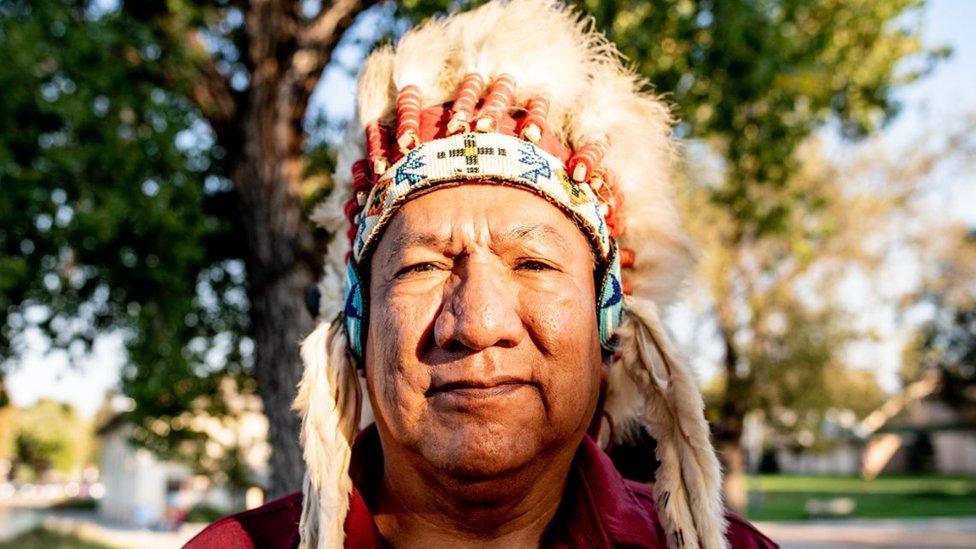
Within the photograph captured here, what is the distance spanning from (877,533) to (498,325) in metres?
19.7

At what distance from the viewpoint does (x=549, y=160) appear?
1.85 m

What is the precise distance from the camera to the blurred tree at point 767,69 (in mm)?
5824

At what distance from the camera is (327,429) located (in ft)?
6.19

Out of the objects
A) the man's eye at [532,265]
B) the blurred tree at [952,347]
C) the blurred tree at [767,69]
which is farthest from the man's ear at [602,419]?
the blurred tree at [952,347]

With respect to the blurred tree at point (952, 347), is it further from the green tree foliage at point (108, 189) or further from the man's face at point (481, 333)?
the man's face at point (481, 333)

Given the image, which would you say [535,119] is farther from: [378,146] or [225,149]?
[225,149]

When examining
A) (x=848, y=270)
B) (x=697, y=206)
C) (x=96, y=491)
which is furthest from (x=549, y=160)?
(x=96, y=491)

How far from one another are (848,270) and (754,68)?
41.8 feet

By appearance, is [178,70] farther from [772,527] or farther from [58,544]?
[772,527]

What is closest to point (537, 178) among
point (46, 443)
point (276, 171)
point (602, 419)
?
point (602, 419)

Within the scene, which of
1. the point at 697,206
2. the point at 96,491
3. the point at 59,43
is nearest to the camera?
the point at 59,43

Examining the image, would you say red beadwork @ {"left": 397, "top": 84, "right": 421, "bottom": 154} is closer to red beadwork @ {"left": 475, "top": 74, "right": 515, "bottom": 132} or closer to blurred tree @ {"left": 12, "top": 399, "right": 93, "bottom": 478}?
red beadwork @ {"left": 475, "top": 74, "right": 515, "bottom": 132}

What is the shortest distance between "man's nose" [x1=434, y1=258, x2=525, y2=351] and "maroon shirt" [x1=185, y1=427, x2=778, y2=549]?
451mm

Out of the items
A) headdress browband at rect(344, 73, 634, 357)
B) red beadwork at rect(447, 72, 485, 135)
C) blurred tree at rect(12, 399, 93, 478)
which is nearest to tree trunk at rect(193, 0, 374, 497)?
headdress browband at rect(344, 73, 634, 357)
